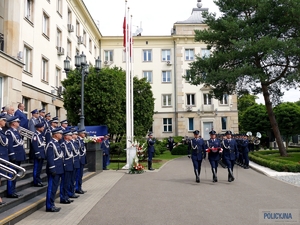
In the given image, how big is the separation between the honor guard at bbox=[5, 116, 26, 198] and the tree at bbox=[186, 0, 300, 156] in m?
17.4

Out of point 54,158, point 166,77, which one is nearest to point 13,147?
point 54,158

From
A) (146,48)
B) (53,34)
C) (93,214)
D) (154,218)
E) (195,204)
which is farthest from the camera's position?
(146,48)

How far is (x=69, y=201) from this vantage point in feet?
31.8

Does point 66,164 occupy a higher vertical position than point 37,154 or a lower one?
lower

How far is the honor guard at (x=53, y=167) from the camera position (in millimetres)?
8445

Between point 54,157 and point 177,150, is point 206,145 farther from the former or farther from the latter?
point 177,150

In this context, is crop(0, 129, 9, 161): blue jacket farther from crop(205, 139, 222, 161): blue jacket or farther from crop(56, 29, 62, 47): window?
crop(56, 29, 62, 47): window

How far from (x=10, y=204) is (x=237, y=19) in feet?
71.3

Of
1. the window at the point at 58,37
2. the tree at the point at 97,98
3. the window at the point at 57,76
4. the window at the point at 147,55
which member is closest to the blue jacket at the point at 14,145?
the tree at the point at 97,98

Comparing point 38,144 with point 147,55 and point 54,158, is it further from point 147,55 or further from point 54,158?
point 147,55

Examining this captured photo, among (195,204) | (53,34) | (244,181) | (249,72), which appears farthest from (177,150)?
(195,204)

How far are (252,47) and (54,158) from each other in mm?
17699

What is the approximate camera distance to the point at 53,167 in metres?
8.45

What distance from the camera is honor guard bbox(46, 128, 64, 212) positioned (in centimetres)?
845
